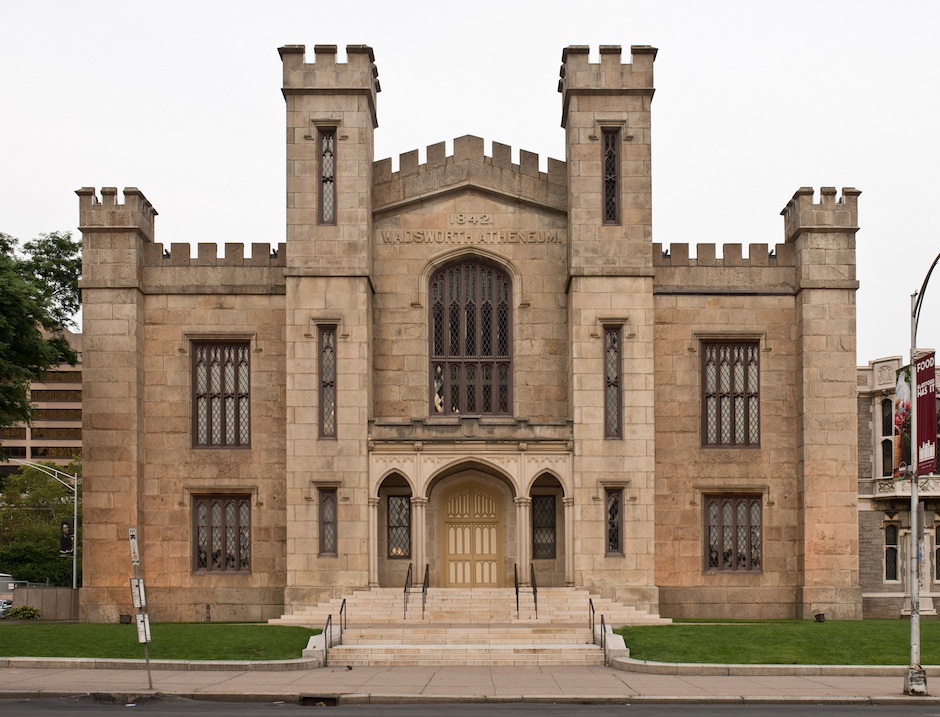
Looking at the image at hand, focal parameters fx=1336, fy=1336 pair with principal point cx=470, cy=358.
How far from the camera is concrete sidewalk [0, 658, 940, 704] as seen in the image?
22.3 m

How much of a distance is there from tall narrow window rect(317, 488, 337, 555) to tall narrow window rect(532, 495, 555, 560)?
547cm

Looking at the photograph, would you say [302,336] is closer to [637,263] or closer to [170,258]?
[170,258]

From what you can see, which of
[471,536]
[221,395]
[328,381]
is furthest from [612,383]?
[221,395]

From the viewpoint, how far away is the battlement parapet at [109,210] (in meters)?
35.9

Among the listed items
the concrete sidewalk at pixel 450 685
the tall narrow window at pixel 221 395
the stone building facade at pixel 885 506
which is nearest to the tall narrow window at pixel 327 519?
the tall narrow window at pixel 221 395

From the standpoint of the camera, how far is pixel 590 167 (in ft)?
118

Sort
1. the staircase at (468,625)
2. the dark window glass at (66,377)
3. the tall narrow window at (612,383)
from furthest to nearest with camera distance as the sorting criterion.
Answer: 1. the dark window glass at (66,377)
2. the tall narrow window at (612,383)
3. the staircase at (468,625)

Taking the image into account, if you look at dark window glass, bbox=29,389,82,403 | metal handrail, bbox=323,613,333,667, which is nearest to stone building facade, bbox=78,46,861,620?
metal handrail, bbox=323,613,333,667

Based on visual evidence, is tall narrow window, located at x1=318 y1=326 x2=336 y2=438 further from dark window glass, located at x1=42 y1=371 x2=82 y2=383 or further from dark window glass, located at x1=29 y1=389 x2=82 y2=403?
dark window glass, located at x1=29 y1=389 x2=82 y2=403

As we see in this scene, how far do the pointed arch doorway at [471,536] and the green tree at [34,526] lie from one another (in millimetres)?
44676

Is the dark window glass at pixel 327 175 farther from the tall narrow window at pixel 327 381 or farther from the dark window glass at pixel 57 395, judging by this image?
the dark window glass at pixel 57 395

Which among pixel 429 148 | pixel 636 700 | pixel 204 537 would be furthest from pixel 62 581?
pixel 636 700

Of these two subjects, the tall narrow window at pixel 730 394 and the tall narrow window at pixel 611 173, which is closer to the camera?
the tall narrow window at pixel 611 173

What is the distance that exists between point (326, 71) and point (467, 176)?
188 inches
